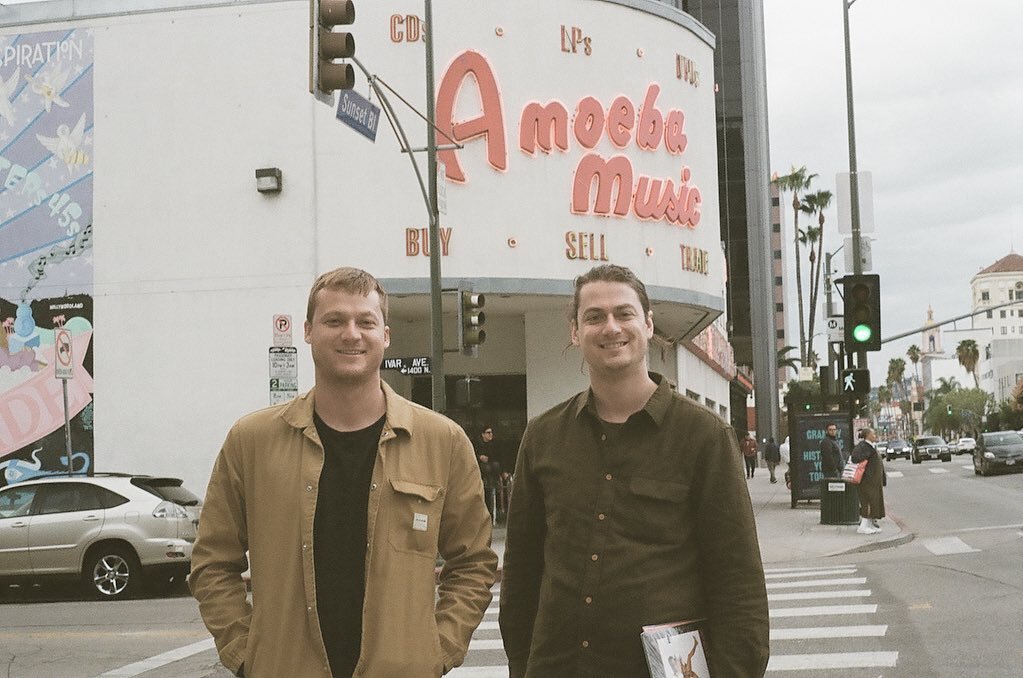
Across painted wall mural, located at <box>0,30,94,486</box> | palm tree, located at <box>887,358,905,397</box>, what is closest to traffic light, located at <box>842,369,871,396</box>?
painted wall mural, located at <box>0,30,94,486</box>

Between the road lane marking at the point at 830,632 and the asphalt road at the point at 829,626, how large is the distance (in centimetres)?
1

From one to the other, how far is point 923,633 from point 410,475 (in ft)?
25.9

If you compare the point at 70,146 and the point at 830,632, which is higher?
the point at 70,146

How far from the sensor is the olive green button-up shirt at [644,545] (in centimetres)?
370

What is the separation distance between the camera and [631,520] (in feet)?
12.4

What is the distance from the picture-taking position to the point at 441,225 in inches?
969

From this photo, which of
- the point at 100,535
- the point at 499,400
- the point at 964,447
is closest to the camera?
the point at 100,535

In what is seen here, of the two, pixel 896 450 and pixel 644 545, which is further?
pixel 896 450

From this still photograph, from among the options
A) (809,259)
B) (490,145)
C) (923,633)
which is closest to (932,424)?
(809,259)

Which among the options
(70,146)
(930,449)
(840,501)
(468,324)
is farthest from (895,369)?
(468,324)

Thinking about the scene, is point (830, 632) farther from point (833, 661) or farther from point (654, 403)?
point (654, 403)

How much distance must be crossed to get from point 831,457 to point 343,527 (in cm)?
2343

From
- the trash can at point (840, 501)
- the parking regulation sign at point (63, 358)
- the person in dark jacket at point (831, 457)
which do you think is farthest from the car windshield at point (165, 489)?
the person in dark jacket at point (831, 457)

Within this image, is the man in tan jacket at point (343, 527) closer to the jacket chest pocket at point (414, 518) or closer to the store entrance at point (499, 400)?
the jacket chest pocket at point (414, 518)
